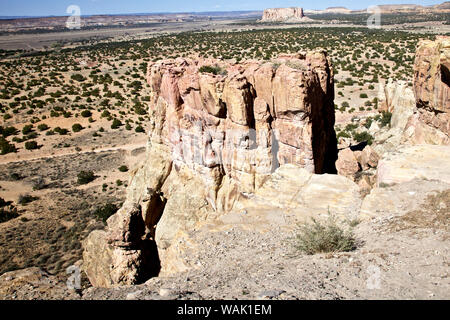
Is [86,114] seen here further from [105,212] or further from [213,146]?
[213,146]

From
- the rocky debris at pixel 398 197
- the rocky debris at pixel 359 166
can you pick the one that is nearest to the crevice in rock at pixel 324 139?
the rocky debris at pixel 359 166

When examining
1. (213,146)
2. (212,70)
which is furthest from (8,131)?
(213,146)

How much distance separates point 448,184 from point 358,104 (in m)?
28.4

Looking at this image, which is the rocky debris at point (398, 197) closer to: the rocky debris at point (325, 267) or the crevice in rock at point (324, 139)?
the rocky debris at point (325, 267)

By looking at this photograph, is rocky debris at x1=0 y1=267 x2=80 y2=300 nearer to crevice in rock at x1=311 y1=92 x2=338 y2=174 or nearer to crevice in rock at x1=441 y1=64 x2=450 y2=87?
crevice in rock at x1=311 y1=92 x2=338 y2=174

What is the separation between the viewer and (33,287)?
→ 31.7 feet

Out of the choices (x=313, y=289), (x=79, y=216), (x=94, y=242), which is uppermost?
(x=313, y=289)

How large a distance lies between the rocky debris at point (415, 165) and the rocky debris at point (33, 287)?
10.6 m

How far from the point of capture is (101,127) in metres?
41.3

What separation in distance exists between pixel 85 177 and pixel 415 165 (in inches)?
1000

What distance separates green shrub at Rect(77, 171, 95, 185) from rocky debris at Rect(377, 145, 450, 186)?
79.6 ft

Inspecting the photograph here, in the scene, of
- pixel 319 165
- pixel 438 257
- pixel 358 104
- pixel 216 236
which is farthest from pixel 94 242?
pixel 358 104

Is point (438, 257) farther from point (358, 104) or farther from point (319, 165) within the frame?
point (358, 104)
